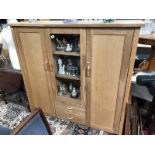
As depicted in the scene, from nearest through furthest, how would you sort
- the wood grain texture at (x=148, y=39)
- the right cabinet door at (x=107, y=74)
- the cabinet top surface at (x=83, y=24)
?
the cabinet top surface at (x=83, y=24) < the right cabinet door at (x=107, y=74) < the wood grain texture at (x=148, y=39)

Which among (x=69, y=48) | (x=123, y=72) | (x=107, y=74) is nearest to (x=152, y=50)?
(x=123, y=72)

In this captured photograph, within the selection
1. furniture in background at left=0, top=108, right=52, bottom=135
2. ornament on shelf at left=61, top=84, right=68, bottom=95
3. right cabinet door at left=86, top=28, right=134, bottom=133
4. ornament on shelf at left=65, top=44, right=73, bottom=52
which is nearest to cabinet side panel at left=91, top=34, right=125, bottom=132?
right cabinet door at left=86, top=28, right=134, bottom=133

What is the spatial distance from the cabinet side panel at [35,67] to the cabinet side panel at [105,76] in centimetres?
60

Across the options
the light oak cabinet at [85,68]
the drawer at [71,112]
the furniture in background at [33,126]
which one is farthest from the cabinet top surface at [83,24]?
the drawer at [71,112]

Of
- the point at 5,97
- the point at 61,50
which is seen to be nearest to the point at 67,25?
the point at 61,50

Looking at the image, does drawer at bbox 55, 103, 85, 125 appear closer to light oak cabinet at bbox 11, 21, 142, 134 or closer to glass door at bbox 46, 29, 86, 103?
light oak cabinet at bbox 11, 21, 142, 134

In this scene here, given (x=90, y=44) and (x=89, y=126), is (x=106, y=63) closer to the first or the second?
(x=90, y=44)

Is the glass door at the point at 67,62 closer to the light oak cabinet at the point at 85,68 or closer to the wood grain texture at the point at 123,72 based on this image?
the light oak cabinet at the point at 85,68

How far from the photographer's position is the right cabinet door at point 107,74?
1.27m

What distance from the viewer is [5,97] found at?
254 cm

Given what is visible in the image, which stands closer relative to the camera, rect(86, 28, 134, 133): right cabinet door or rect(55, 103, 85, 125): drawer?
rect(86, 28, 134, 133): right cabinet door

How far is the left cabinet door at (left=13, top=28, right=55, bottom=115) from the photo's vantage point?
1.57 metres

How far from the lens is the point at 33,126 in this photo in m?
1.00

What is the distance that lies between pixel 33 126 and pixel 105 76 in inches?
32.4
